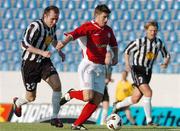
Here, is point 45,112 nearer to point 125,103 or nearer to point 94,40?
point 125,103

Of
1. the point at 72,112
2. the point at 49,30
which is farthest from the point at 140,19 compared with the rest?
the point at 49,30

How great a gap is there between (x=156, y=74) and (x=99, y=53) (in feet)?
20.9

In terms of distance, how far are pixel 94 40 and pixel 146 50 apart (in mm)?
2256

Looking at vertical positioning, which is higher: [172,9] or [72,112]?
[172,9]

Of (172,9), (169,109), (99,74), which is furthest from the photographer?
(172,9)

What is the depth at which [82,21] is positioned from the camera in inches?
677

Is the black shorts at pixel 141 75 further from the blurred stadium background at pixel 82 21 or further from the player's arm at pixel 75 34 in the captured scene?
the blurred stadium background at pixel 82 21

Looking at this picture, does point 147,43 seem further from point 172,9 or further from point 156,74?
point 172,9

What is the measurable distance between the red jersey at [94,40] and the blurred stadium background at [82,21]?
659 cm

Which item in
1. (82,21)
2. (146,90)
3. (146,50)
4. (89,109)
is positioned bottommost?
(89,109)

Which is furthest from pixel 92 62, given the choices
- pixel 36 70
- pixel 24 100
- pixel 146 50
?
pixel 146 50

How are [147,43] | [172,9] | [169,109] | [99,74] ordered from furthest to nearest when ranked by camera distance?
[172,9] < [169,109] < [147,43] < [99,74]

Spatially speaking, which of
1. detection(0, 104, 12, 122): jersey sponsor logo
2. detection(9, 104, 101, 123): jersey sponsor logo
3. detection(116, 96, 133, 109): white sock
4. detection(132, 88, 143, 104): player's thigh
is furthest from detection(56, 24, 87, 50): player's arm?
detection(0, 104, 12, 122): jersey sponsor logo

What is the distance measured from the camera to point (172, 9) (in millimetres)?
16656
